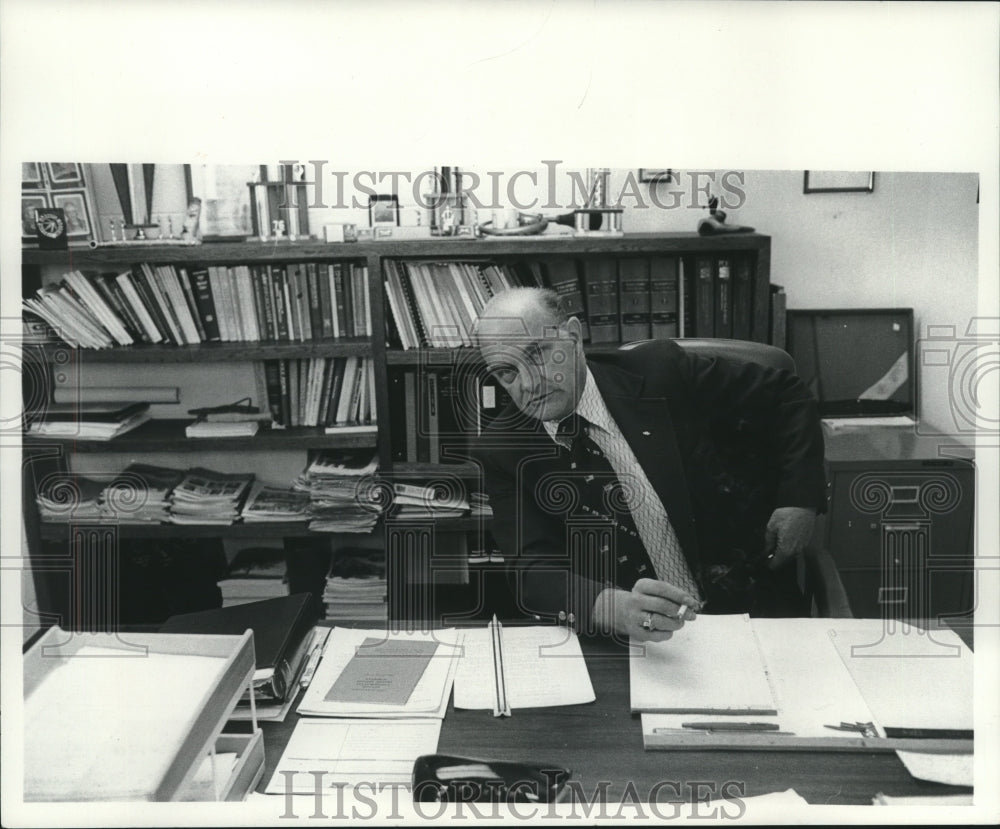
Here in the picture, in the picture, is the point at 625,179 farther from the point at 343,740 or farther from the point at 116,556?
the point at 116,556

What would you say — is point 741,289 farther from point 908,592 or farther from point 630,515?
point 908,592

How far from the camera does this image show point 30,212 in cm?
183

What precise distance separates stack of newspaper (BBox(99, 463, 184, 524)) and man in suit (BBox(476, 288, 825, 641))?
0.95 meters

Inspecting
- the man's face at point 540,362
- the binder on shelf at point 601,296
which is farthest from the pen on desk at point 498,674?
the binder on shelf at point 601,296

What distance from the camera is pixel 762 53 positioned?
4.33 ft

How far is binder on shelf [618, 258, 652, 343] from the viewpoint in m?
1.90

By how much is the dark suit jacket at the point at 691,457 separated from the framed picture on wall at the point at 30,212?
1001mm

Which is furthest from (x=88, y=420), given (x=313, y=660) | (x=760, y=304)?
(x=760, y=304)

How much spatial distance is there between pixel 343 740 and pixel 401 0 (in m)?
1.06

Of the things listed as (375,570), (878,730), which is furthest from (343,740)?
(375,570)

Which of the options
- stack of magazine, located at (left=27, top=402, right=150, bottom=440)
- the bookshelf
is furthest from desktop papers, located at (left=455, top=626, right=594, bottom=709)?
stack of magazine, located at (left=27, top=402, right=150, bottom=440)

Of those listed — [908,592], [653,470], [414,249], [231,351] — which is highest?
[414,249]

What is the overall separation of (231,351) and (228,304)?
111mm

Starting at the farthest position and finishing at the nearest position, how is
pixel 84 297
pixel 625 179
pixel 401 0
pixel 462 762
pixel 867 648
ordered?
1. pixel 84 297
2. pixel 625 179
3. pixel 867 648
4. pixel 401 0
5. pixel 462 762
